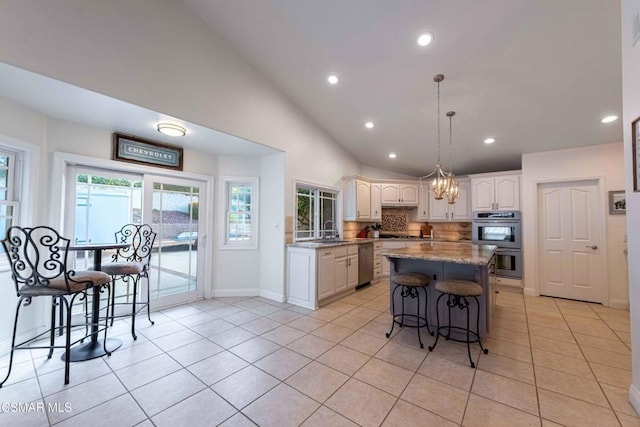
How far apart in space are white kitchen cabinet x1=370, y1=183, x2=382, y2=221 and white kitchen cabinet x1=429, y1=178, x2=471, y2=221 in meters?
1.16

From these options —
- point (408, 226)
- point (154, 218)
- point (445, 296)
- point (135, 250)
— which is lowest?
point (445, 296)

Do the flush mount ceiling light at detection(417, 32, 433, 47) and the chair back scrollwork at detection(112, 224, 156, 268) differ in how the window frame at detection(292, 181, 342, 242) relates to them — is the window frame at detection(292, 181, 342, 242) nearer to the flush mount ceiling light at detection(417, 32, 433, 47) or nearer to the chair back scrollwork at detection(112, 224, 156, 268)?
the chair back scrollwork at detection(112, 224, 156, 268)

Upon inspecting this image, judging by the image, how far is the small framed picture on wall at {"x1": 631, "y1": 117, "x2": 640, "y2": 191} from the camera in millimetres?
1691

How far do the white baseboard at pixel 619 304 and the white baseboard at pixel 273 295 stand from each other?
15.9ft

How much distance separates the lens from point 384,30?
2.62 meters

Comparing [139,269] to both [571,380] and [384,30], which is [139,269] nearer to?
[384,30]

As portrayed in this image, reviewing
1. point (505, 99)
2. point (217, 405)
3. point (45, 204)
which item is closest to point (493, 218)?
point (505, 99)

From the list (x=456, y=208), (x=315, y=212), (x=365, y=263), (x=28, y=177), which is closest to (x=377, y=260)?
(x=365, y=263)

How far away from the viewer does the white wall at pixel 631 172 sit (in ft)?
5.58

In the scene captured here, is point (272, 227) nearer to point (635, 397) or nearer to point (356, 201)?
point (356, 201)

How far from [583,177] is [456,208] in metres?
1.94

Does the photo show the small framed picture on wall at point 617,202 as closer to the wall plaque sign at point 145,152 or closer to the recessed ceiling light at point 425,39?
the recessed ceiling light at point 425,39

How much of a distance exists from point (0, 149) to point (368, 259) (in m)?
4.92

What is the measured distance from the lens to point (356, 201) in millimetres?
5273
